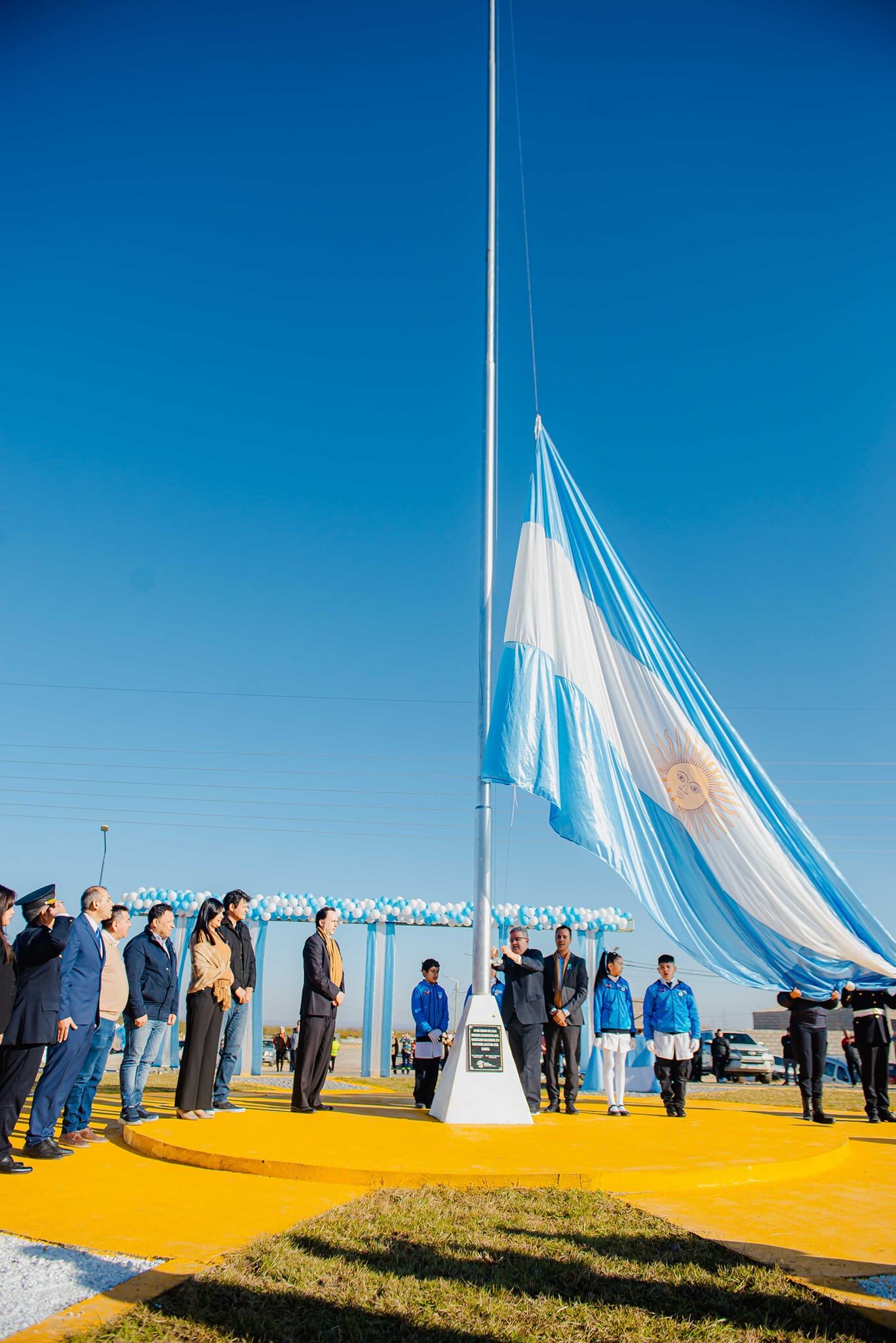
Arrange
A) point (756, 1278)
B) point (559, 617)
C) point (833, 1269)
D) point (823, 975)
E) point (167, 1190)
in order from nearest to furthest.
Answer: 1. point (756, 1278)
2. point (833, 1269)
3. point (167, 1190)
4. point (823, 975)
5. point (559, 617)

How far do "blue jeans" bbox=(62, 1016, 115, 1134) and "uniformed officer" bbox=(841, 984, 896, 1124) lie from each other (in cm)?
Result: 782

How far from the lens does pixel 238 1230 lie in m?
4.25

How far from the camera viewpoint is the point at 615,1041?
983 centimetres

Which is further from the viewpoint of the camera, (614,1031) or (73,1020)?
(614,1031)

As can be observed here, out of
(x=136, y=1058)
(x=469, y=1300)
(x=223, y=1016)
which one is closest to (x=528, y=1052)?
(x=223, y=1016)

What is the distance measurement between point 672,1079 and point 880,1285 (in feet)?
20.4

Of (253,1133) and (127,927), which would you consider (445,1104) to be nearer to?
(253,1133)

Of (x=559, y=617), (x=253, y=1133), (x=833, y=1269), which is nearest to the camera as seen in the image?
(x=833, y=1269)

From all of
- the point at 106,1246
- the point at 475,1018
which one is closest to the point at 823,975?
the point at 475,1018

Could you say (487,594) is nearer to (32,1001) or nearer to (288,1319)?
(32,1001)

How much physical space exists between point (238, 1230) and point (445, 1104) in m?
3.79

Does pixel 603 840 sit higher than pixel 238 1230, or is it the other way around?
pixel 603 840

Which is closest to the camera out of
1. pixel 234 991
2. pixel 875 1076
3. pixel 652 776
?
pixel 652 776

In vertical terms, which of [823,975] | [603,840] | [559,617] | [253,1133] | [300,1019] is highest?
[559,617]
